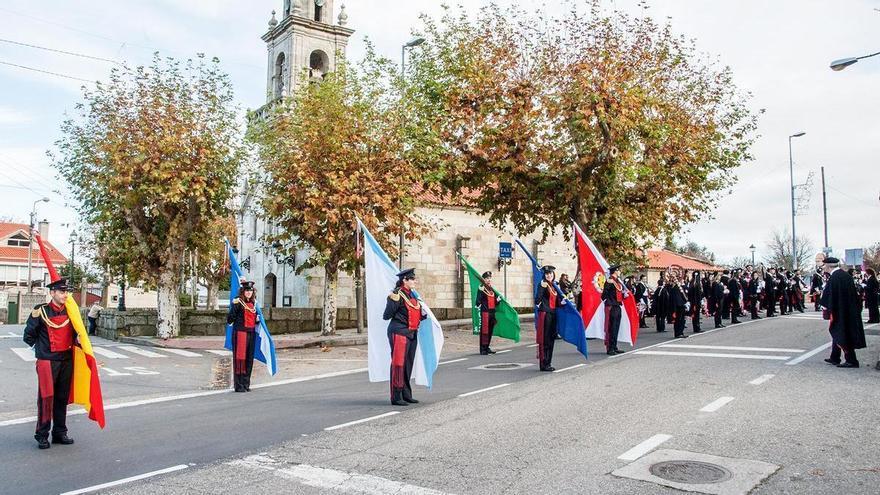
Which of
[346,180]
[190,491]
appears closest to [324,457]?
[190,491]

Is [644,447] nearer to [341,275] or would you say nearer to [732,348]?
[732,348]

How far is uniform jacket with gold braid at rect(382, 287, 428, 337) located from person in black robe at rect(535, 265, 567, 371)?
11.1 feet

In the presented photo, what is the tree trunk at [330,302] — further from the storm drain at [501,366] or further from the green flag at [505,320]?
the storm drain at [501,366]

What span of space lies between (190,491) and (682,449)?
457 cm

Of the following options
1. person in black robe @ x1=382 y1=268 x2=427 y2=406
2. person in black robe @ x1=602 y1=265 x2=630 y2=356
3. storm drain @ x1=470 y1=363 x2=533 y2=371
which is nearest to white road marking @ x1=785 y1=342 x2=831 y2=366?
person in black robe @ x1=602 y1=265 x2=630 y2=356

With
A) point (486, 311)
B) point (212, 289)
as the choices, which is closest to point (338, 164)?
point (486, 311)

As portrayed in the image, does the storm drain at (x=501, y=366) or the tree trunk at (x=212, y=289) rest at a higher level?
the tree trunk at (x=212, y=289)

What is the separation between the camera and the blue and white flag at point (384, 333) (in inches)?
396

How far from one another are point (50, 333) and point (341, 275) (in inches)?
858

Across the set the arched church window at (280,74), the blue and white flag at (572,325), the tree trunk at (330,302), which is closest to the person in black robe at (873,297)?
the blue and white flag at (572,325)

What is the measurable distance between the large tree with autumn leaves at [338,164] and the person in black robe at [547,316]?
7951 mm

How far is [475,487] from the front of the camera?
18.2 ft

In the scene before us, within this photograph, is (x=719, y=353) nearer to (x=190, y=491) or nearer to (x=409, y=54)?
(x=190, y=491)

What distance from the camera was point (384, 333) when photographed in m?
10.1
